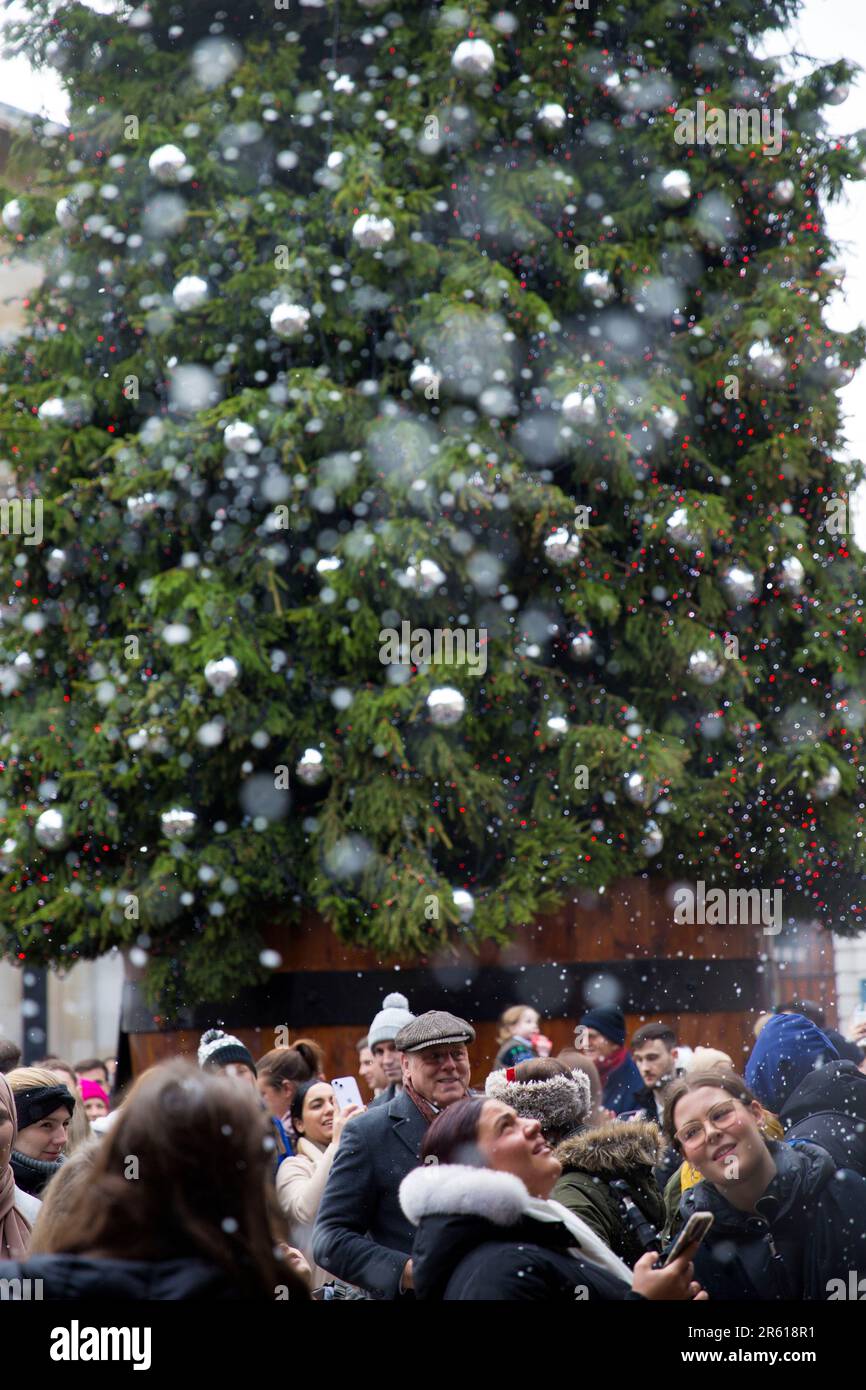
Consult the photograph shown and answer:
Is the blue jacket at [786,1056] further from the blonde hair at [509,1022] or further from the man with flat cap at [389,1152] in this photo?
the blonde hair at [509,1022]

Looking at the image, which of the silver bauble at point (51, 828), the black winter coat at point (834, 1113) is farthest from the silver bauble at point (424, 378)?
the black winter coat at point (834, 1113)

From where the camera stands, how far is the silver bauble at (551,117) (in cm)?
898

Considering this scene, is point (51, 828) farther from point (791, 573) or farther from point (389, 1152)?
point (791, 573)

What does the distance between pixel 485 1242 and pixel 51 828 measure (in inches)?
233

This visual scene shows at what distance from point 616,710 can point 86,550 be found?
11.0 feet

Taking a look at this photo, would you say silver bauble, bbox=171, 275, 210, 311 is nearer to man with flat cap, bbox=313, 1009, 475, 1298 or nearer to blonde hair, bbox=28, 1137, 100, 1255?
man with flat cap, bbox=313, 1009, 475, 1298

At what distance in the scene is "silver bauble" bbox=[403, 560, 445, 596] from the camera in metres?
8.16

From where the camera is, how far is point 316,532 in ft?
29.9

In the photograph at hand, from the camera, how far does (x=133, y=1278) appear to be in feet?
7.29

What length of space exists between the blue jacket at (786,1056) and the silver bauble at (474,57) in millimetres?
5693

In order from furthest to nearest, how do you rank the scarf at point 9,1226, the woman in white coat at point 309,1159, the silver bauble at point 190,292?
the silver bauble at point 190,292 < the woman in white coat at point 309,1159 < the scarf at point 9,1226

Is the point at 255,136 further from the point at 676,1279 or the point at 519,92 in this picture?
the point at 676,1279

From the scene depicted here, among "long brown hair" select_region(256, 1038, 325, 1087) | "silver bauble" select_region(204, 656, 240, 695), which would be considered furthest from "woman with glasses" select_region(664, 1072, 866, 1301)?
"silver bauble" select_region(204, 656, 240, 695)

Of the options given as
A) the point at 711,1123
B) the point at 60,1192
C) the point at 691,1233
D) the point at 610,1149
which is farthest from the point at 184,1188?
the point at 610,1149
